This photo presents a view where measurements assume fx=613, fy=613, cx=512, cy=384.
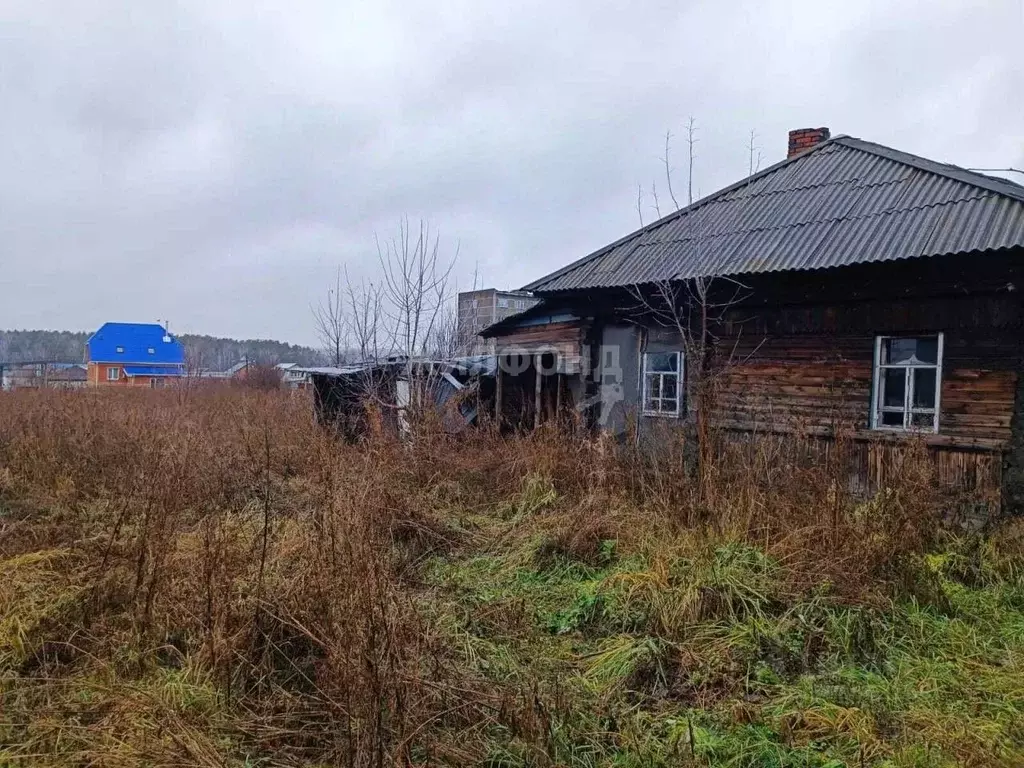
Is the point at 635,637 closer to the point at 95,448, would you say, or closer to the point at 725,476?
the point at 725,476

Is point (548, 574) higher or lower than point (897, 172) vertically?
lower

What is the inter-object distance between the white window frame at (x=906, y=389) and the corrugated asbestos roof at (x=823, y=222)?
1068mm

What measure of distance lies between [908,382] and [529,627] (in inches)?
228

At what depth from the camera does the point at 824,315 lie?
7.81 m

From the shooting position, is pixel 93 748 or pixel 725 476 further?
pixel 725 476

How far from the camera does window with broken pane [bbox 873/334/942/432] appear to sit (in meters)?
7.02

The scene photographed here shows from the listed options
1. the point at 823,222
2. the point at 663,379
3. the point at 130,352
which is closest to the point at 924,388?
the point at 823,222

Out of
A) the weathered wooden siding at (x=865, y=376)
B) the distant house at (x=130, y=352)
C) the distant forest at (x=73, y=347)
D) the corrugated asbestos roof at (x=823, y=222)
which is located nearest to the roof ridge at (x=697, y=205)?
the corrugated asbestos roof at (x=823, y=222)

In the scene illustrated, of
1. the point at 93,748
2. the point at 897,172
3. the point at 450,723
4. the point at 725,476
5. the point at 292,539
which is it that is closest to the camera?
the point at 93,748

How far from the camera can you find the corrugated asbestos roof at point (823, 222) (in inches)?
271

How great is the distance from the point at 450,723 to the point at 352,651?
636mm

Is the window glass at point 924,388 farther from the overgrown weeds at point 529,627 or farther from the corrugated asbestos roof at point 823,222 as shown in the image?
the overgrown weeds at point 529,627

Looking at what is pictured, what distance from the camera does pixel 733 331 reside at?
880 cm

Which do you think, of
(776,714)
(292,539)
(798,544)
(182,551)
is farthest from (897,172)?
(182,551)
